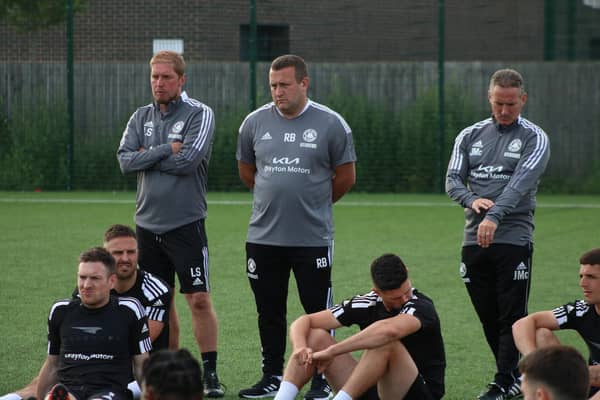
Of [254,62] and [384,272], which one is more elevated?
[254,62]

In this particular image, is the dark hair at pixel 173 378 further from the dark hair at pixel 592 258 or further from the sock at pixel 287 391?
the dark hair at pixel 592 258

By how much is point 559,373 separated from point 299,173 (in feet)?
10.7

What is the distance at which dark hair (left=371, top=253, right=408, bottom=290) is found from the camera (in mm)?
5980

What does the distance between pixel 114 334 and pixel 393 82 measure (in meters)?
14.6

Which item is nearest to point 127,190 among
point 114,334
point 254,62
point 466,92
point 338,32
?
point 254,62

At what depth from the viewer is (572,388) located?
412 centimetres

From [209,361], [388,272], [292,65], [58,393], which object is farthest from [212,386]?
[292,65]

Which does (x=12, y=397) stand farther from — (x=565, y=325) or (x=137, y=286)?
(x=565, y=325)

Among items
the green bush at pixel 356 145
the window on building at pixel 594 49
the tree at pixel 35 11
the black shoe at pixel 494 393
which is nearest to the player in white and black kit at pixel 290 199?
the black shoe at pixel 494 393

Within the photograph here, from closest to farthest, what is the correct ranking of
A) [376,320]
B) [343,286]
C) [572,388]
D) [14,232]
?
[572,388]
[376,320]
[343,286]
[14,232]

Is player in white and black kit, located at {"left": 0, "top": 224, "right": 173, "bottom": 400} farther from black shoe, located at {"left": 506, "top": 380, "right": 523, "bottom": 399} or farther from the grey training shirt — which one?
black shoe, located at {"left": 506, "top": 380, "right": 523, "bottom": 399}

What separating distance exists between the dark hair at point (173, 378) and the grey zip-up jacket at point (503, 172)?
3344mm

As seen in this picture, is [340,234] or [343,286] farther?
[340,234]

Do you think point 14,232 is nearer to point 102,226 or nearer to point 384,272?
point 102,226
